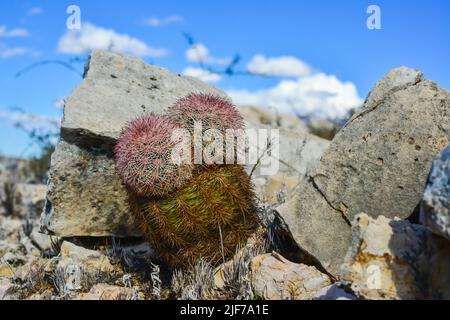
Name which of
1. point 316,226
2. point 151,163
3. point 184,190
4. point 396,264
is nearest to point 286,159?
point 316,226

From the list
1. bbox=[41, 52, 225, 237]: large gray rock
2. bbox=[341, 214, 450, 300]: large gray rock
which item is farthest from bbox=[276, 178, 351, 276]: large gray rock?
bbox=[41, 52, 225, 237]: large gray rock

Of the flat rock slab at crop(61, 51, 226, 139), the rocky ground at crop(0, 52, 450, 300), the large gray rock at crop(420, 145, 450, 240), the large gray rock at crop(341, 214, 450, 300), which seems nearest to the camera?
the large gray rock at crop(420, 145, 450, 240)

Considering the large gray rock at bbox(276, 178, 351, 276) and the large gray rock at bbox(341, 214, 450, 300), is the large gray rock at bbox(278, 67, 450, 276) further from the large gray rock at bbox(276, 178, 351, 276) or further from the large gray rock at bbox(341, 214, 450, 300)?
the large gray rock at bbox(341, 214, 450, 300)

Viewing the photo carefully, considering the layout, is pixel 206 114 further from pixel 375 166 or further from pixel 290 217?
pixel 375 166

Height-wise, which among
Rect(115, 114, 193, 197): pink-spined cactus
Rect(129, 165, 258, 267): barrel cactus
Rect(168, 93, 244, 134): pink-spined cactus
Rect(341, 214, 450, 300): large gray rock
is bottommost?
Rect(341, 214, 450, 300): large gray rock

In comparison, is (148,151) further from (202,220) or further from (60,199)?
(60,199)

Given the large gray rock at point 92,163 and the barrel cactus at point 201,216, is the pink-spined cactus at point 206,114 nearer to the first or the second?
the barrel cactus at point 201,216

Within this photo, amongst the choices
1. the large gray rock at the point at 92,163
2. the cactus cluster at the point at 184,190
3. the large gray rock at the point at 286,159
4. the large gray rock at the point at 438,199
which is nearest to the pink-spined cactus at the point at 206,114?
the cactus cluster at the point at 184,190
